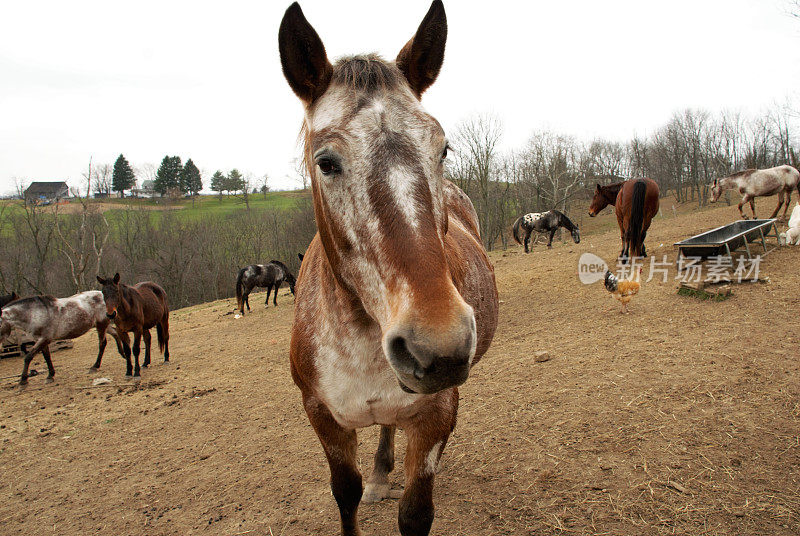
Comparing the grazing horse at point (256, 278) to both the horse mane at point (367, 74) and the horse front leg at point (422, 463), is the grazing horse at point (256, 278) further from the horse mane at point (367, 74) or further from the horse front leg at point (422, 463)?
the horse mane at point (367, 74)

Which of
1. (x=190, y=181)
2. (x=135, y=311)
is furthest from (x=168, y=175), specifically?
(x=135, y=311)

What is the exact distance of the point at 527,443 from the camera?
385 centimetres

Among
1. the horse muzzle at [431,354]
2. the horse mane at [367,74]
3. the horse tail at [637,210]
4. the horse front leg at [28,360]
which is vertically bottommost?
the horse front leg at [28,360]

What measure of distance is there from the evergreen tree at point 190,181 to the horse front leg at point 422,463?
215ft

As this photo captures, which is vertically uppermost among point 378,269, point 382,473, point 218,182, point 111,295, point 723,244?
point 218,182

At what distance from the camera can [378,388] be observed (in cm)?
205

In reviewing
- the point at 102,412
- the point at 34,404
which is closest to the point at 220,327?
the point at 34,404

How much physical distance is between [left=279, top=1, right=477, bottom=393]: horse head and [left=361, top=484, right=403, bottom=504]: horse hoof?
7.77ft

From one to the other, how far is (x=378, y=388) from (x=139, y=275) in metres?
40.4

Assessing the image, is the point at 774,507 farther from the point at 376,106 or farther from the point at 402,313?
the point at 376,106

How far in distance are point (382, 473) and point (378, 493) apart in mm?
173

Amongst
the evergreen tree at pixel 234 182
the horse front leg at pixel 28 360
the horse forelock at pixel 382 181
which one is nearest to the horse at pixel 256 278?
the horse front leg at pixel 28 360

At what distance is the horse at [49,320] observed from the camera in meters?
9.39

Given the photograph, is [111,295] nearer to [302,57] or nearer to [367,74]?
[302,57]
